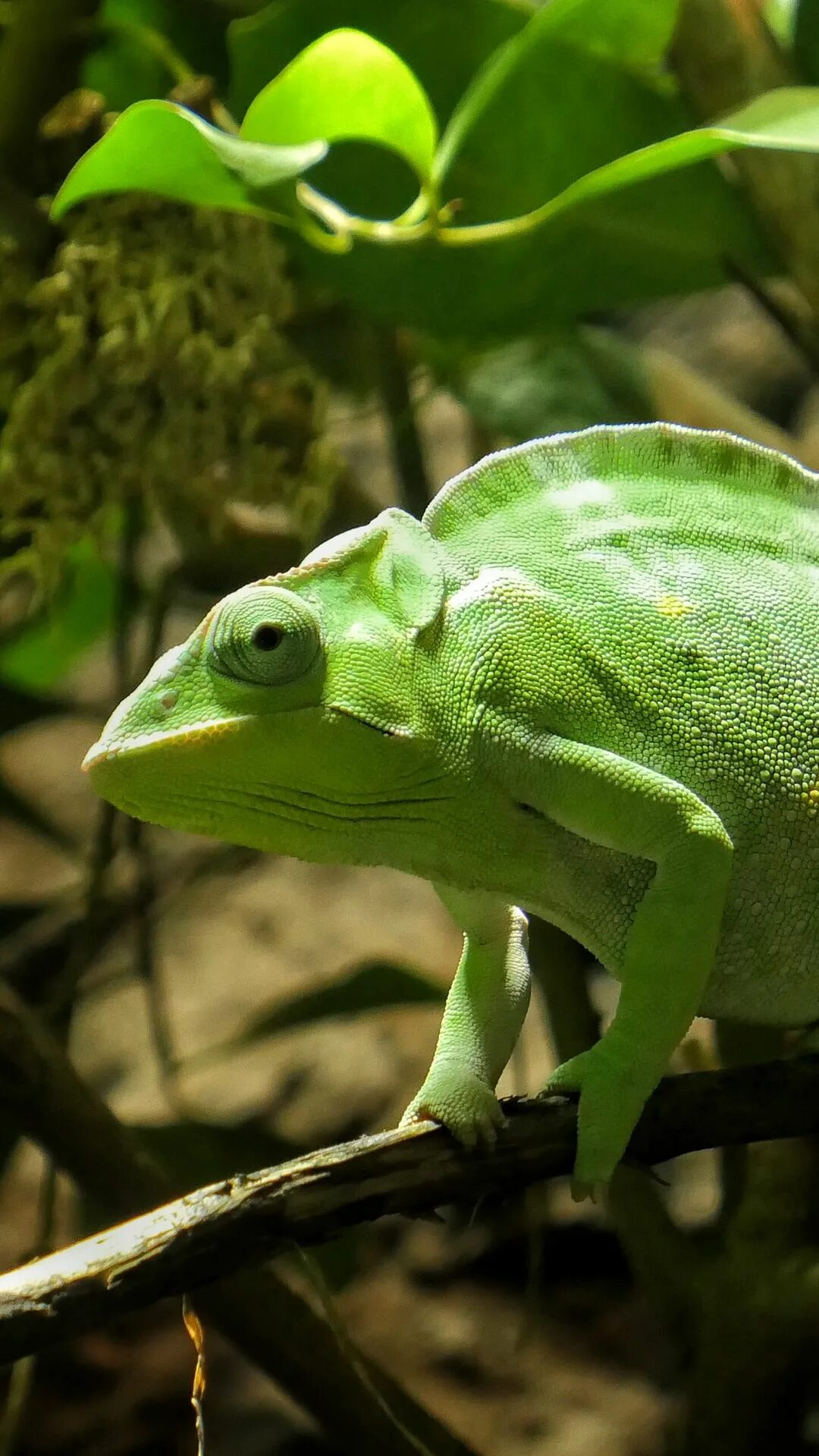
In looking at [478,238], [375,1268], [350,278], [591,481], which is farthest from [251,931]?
[591,481]

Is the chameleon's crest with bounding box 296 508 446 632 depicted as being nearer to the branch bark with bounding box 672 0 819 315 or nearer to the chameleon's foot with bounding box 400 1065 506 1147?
the chameleon's foot with bounding box 400 1065 506 1147

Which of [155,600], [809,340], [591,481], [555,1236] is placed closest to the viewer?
[591,481]

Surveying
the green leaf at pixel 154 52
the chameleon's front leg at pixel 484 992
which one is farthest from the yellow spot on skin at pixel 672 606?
the green leaf at pixel 154 52

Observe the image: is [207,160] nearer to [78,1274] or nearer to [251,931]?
[78,1274]

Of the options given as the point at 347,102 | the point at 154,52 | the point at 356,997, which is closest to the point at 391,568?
the point at 347,102

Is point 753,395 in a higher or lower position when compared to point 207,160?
lower

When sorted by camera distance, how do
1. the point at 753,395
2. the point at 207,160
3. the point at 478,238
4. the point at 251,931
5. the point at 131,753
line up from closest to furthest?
the point at 131,753 < the point at 207,160 < the point at 478,238 < the point at 251,931 < the point at 753,395

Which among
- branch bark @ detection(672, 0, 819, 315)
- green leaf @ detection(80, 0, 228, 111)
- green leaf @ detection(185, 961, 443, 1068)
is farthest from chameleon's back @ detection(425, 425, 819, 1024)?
green leaf @ detection(80, 0, 228, 111)

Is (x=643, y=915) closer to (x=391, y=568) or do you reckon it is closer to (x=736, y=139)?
(x=391, y=568)
